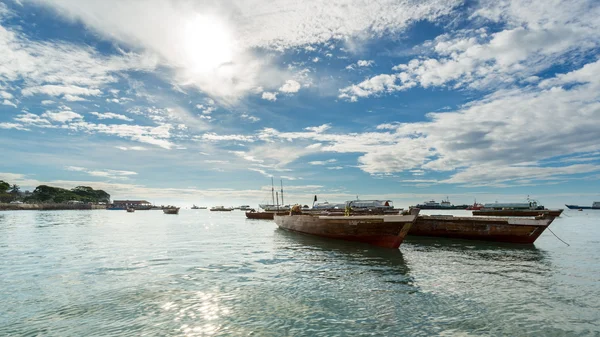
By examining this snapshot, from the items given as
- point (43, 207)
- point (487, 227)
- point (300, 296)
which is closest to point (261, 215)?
point (487, 227)

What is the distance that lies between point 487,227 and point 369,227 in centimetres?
1231

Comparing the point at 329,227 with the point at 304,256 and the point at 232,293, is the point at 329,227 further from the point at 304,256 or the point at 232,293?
the point at 232,293

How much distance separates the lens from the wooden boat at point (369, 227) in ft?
69.8

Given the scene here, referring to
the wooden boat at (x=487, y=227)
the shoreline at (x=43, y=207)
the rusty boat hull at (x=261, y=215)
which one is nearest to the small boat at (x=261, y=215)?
the rusty boat hull at (x=261, y=215)

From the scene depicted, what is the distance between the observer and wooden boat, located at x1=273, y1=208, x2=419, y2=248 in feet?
69.8

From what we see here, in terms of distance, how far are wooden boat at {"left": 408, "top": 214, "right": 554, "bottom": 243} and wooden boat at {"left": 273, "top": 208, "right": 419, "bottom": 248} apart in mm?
10301

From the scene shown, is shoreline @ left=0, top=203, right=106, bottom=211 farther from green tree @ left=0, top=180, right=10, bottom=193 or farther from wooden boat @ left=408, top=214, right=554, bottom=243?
wooden boat @ left=408, top=214, right=554, bottom=243

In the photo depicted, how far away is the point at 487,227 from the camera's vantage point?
2741 centimetres

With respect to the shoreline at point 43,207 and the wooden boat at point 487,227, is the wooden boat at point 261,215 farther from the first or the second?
the shoreline at point 43,207

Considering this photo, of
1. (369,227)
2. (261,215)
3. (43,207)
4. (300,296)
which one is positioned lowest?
(300,296)

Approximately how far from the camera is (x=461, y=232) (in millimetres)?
28984

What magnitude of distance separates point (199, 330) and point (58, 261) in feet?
50.9

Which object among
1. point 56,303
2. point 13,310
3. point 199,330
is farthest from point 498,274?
point 13,310

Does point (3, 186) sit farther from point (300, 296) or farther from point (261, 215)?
point (300, 296)
